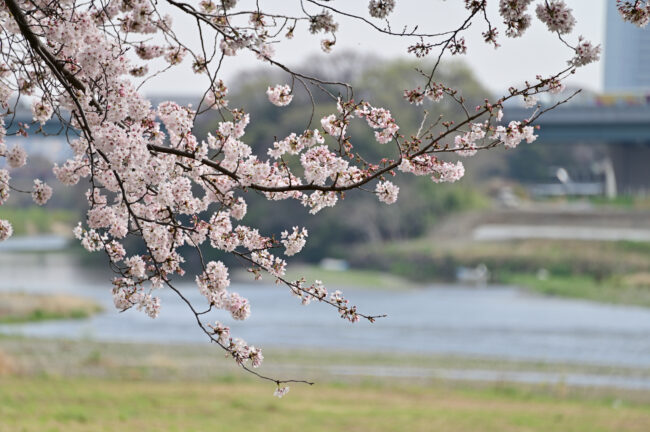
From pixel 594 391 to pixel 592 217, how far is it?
32.0m

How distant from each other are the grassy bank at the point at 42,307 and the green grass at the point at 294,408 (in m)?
13.4

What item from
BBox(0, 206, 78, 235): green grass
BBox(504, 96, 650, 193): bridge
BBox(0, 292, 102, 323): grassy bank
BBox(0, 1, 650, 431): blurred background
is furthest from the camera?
BBox(0, 206, 78, 235): green grass

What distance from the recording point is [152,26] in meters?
5.06

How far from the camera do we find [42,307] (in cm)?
2858

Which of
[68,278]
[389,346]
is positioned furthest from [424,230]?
[389,346]

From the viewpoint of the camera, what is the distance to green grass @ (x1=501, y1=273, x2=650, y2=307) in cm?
3369

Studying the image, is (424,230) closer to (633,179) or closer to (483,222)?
(483,222)

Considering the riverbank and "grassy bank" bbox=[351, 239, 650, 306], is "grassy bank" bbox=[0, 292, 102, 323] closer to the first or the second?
the riverbank

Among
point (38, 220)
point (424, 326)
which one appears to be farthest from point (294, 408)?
point (38, 220)

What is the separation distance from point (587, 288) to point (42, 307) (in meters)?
19.9

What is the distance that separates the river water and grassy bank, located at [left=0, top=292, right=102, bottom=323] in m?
0.69

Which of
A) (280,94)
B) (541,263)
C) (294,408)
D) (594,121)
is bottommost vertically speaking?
(294,408)

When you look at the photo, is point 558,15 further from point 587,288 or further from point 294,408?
point 587,288

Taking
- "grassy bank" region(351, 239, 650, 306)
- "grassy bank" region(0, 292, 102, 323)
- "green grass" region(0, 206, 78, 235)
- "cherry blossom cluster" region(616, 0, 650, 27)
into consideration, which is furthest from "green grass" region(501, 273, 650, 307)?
"green grass" region(0, 206, 78, 235)
